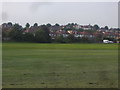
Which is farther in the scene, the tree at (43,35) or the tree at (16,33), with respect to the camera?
the tree at (43,35)

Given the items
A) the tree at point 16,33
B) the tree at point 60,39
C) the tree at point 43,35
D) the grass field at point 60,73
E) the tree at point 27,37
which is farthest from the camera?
the tree at point 60,39

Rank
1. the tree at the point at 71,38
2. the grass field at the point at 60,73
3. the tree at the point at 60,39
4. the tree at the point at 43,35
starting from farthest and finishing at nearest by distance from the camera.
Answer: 1. the tree at the point at 71,38
2. the tree at the point at 60,39
3. the tree at the point at 43,35
4. the grass field at the point at 60,73

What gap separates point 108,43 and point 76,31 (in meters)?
10.7

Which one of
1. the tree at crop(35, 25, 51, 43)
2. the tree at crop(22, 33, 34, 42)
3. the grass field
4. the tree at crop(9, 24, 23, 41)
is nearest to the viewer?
the grass field

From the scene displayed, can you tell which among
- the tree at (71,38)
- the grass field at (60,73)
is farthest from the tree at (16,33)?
the grass field at (60,73)

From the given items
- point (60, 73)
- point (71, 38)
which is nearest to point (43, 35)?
point (71, 38)

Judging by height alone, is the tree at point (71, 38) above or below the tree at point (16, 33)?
below

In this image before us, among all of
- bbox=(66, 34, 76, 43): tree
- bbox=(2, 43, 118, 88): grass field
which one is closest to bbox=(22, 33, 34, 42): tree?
bbox=(66, 34, 76, 43): tree

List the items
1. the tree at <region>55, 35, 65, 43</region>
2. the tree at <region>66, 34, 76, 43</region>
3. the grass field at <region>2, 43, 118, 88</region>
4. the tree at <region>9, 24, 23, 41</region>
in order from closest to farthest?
the grass field at <region>2, 43, 118, 88</region> → the tree at <region>9, 24, 23, 41</region> → the tree at <region>55, 35, 65, 43</region> → the tree at <region>66, 34, 76, 43</region>

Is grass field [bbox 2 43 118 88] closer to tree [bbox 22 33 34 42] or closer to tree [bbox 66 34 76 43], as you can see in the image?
tree [bbox 22 33 34 42]

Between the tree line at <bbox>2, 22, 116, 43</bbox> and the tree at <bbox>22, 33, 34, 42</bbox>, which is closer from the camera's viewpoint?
the tree line at <bbox>2, 22, 116, 43</bbox>

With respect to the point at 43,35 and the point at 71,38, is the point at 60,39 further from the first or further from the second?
the point at 43,35

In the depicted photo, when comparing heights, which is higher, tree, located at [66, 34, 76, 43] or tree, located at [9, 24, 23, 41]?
tree, located at [9, 24, 23, 41]

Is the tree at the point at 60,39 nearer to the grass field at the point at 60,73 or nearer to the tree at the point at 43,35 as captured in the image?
the tree at the point at 43,35
